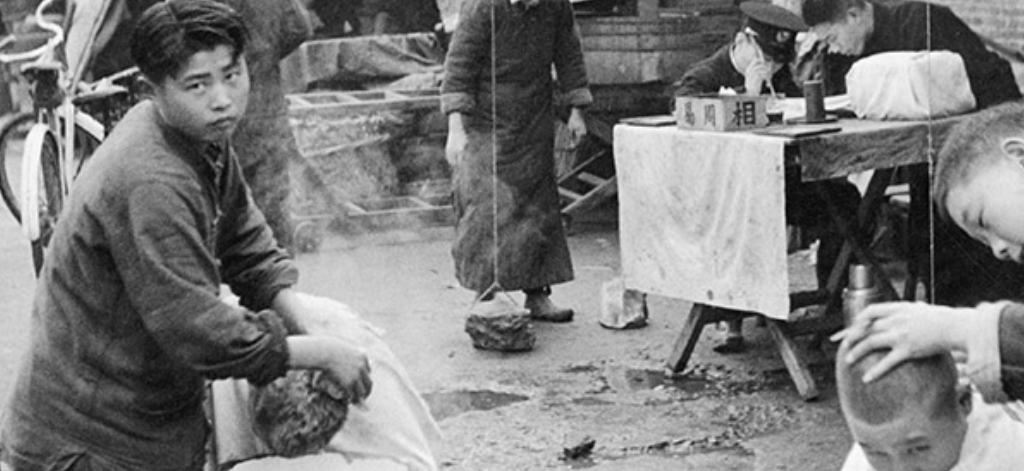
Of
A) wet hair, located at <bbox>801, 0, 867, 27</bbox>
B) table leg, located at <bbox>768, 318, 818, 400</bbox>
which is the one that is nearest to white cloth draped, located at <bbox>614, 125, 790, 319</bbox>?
table leg, located at <bbox>768, 318, 818, 400</bbox>

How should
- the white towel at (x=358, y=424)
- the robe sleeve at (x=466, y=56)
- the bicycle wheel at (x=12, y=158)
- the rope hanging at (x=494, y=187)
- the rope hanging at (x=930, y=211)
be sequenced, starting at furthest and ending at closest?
the bicycle wheel at (x=12, y=158)
the rope hanging at (x=494, y=187)
the robe sleeve at (x=466, y=56)
the rope hanging at (x=930, y=211)
the white towel at (x=358, y=424)

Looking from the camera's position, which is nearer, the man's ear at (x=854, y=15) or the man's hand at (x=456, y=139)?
the man's ear at (x=854, y=15)

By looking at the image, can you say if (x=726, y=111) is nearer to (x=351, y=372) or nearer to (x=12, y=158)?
(x=351, y=372)

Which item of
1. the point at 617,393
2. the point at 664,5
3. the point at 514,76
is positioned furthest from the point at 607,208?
the point at 617,393

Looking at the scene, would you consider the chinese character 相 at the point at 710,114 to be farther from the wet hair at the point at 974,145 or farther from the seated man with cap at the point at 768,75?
the wet hair at the point at 974,145

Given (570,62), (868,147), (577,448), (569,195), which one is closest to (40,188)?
(570,62)

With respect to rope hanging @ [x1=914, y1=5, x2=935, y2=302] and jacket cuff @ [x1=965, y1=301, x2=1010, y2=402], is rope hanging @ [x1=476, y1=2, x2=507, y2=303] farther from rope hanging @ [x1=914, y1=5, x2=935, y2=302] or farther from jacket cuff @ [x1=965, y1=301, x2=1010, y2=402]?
jacket cuff @ [x1=965, y1=301, x2=1010, y2=402]

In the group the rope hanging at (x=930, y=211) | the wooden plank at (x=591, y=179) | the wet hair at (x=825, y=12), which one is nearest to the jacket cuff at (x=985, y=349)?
the rope hanging at (x=930, y=211)

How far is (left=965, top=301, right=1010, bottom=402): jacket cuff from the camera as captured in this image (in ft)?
10.0

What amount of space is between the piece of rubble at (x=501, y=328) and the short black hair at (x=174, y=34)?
425 cm

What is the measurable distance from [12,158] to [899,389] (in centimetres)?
1112

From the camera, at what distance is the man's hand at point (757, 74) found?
7809mm

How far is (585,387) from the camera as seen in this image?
716cm

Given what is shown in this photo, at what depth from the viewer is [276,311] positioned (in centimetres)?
400
